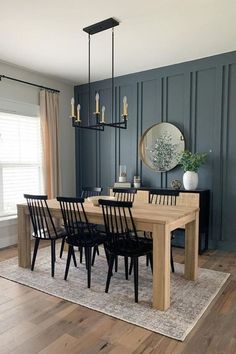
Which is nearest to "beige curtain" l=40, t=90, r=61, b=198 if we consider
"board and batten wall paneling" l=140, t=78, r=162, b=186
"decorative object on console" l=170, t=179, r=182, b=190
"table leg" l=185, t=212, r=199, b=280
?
"board and batten wall paneling" l=140, t=78, r=162, b=186

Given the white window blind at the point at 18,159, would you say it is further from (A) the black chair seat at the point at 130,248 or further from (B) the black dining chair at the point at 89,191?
Result: (A) the black chair seat at the point at 130,248

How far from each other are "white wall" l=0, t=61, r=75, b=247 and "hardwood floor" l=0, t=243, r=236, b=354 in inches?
82.4

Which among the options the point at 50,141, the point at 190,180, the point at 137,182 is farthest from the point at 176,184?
the point at 50,141

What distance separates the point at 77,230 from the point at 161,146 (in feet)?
6.91

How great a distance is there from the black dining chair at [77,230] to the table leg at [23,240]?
2.11 ft

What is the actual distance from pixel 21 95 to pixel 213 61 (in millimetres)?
2962

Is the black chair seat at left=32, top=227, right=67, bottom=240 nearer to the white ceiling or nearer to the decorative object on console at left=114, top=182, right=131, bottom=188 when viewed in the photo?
the decorative object on console at left=114, top=182, right=131, bottom=188

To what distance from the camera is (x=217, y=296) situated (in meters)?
2.73

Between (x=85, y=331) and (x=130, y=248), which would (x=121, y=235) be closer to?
(x=130, y=248)

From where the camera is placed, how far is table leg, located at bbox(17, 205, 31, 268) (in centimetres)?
346

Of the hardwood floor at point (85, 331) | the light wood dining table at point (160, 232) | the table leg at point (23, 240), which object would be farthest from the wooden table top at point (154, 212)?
the hardwood floor at point (85, 331)

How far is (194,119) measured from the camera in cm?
428

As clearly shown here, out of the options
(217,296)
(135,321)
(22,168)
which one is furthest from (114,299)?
(22,168)

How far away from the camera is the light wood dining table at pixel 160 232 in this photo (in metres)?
2.47
